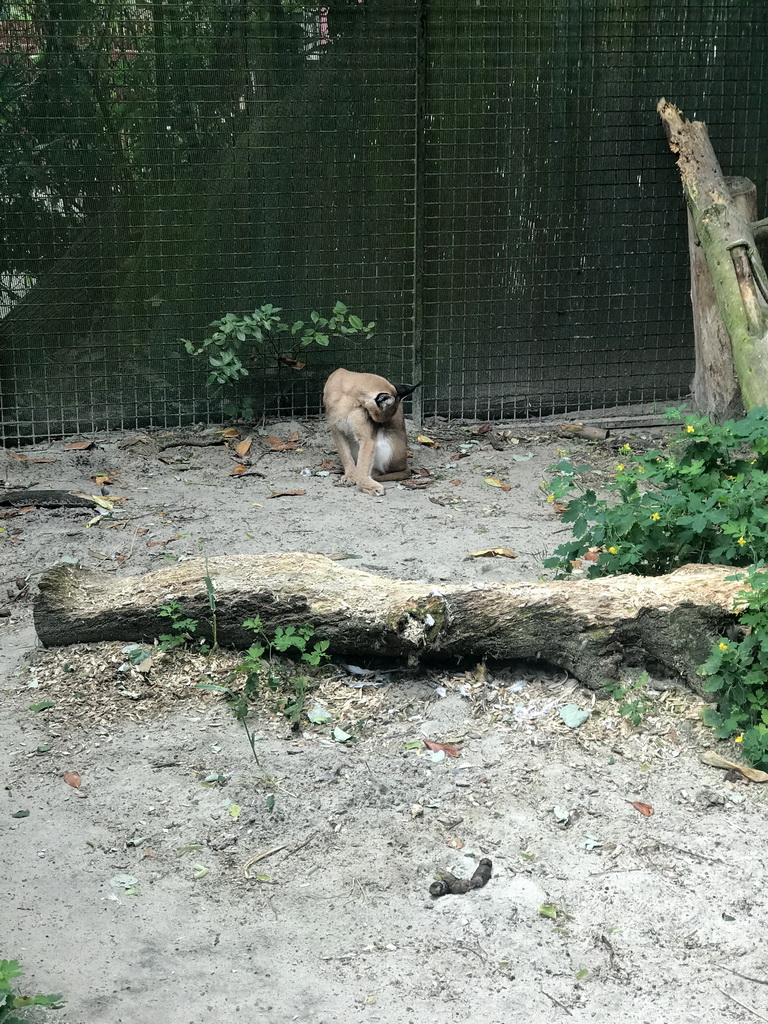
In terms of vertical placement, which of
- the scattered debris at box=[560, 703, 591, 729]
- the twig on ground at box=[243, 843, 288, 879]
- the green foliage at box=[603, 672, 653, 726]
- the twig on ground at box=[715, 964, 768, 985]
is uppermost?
the green foliage at box=[603, 672, 653, 726]

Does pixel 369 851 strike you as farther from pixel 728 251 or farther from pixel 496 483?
pixel 728 251

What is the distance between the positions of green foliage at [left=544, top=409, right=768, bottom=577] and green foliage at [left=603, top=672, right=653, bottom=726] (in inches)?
20.9

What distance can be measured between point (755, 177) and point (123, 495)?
565 centimetres

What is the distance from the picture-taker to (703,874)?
3242 mm

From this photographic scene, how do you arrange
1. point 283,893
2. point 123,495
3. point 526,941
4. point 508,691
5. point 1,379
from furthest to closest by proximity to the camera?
point 1,379
point 123,495
point 508,691
point 283,893
point 526,941

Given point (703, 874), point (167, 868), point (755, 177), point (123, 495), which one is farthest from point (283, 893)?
point (755, 177)

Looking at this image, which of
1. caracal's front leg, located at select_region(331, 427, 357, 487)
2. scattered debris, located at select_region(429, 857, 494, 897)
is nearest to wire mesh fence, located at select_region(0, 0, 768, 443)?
caracal's front leg, located at select_region(331, 427, 357, 487)

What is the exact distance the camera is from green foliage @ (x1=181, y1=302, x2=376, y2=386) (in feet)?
25.6

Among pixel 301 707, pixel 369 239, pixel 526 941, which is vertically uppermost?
pixel 369 239

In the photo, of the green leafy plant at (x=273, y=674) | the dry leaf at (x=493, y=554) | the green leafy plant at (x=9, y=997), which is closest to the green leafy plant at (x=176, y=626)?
the green leafy plant at (x=273, y=674)

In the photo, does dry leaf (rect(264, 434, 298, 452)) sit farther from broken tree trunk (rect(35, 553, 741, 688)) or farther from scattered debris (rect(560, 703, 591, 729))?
scattered debris (rect(560, 703, 591, 729))

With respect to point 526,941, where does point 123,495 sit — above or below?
above

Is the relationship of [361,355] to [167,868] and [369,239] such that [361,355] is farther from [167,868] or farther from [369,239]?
[167,868]

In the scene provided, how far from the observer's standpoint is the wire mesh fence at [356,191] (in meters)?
7.67
